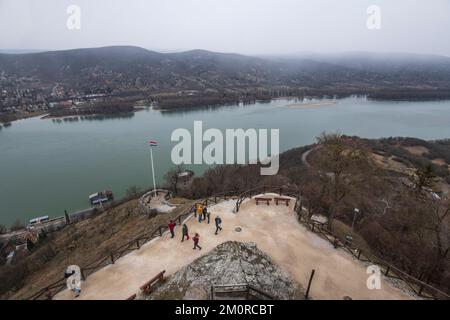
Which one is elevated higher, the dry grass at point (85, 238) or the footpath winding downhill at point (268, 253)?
the footpath winding downhill at point (268, 253)

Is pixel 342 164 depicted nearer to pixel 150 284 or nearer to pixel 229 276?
pixel 229 276

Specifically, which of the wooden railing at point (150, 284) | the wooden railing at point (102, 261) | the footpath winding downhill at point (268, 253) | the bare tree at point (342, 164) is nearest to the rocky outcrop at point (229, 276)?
the wooden railing at point (150, 284)

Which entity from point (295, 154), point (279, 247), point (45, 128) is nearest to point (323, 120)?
point (295, 154)

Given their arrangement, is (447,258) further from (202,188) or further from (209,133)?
(209,133)

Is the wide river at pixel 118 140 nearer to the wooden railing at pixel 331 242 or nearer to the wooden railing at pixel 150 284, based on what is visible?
the wooden railing at pixel 331 242

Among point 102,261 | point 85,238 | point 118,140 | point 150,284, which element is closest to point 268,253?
point 150,284
